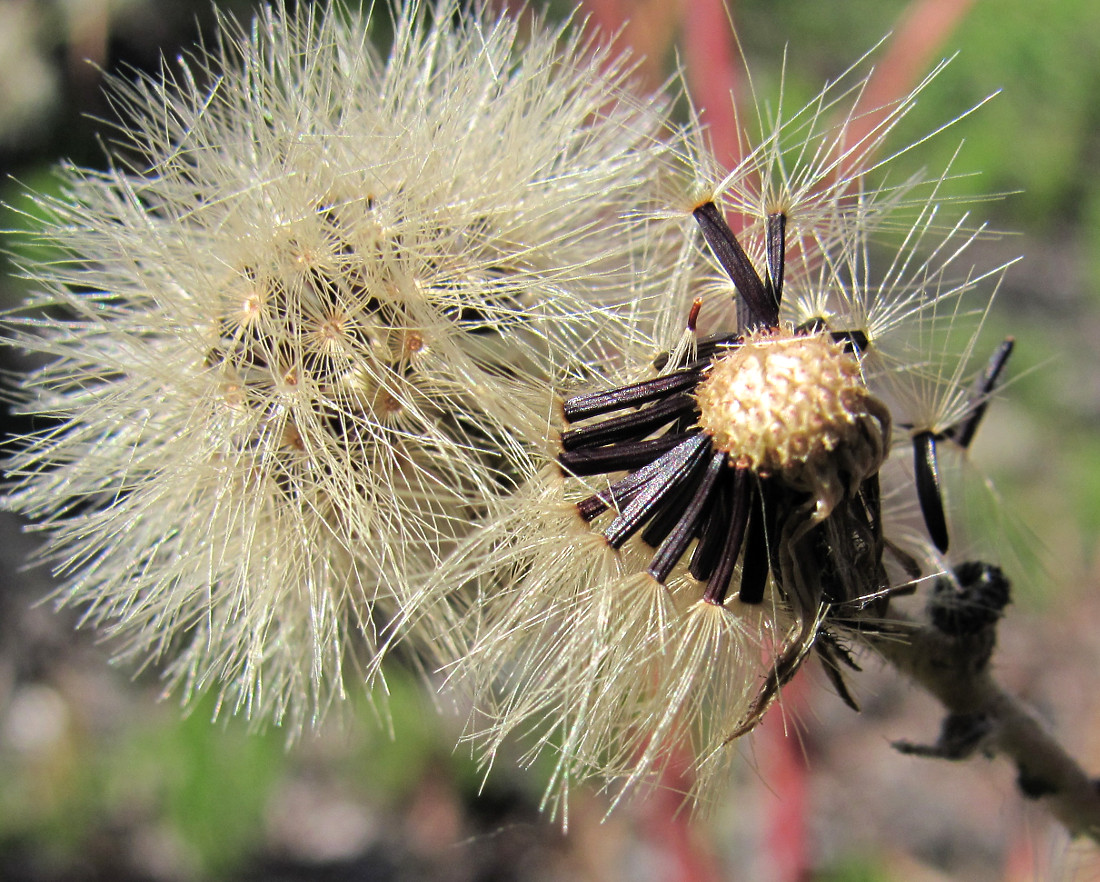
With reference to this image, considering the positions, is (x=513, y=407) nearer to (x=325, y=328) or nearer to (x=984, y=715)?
(x=325, y=328)

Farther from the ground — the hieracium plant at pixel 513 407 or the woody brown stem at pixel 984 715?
the hieracium plant at pixel 513 407

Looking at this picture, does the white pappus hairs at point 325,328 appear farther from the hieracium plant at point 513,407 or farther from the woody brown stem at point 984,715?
the woody brown stem at point 984,715

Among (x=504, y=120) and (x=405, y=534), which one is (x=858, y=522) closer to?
(x=405, y=534)

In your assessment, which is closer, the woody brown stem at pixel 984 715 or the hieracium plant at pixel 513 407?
the hieracium plant at pixel 513 407

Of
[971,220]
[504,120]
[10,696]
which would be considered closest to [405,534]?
[504,120]

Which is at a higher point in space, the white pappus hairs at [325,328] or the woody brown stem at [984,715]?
the white pappus hairs at [325,328]

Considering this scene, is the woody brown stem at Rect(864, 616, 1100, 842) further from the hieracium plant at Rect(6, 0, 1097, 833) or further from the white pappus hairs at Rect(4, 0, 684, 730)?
the white pappus hairs at Rect(4, 0, 684, 730)

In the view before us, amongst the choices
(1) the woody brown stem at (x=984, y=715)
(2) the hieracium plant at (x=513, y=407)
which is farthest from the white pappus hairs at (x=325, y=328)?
(1) the woody brown stem at (x=984, y=715)

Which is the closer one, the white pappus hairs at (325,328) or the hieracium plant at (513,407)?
the hieracium plant at (513,407)

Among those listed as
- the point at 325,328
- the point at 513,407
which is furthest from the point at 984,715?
the point at 325,328
